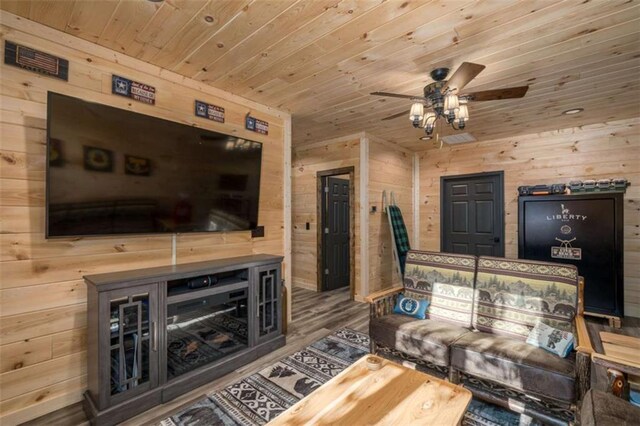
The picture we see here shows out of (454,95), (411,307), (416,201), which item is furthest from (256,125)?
(416,201)

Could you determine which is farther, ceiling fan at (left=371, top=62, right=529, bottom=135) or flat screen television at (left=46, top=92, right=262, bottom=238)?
ceiling fan at (left=371, top=62, right=529, bottom=135)

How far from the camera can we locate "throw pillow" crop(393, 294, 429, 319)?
259 cm

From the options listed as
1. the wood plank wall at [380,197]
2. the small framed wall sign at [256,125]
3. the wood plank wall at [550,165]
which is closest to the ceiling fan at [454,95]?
the small framed wall sign at [256,125]

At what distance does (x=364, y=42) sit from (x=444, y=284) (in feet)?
6.87

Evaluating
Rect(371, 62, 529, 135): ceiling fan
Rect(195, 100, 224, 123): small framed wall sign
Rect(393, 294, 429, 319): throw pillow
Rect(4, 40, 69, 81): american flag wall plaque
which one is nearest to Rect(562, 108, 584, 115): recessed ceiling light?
Rect(371, 62, 529, 135): ceiling fan

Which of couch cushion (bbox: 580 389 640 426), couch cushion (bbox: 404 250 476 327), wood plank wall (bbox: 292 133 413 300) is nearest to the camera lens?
couch cushion (bbox: 580 389 640 426)

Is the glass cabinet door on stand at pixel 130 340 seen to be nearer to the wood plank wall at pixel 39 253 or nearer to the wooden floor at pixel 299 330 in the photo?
the wooden floor at pixel 299 330

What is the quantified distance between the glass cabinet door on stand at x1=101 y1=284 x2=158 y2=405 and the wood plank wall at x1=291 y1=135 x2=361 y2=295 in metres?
3.07

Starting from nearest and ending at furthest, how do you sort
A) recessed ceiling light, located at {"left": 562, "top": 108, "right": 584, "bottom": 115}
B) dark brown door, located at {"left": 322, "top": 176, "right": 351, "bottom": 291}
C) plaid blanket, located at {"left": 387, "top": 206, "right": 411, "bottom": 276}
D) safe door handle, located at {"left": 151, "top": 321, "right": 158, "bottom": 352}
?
safe door handle, located at {"left": 151, "top": 321, "right": 158, "bottom": 352}
recessed ceiling light, located at {"left": 562, "top": 108, "right": 584, "bottom": 115}
plaid blanket, located at {"left": 387, "top": 206, "right": 411, "bottom": 276}
dark brown door, located at {"left": 322, "top": 176, "right": 351, "bottom": 291}

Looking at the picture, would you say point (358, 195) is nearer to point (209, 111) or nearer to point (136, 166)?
point (209, 111)

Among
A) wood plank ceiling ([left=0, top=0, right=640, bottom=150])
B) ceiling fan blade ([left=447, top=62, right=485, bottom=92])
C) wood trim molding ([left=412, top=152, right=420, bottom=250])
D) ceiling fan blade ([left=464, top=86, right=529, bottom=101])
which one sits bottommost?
wood trim molding ([left=412, top=152, right=420, bottom=250])

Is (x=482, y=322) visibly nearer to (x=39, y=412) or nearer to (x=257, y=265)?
(x=257, y=265)

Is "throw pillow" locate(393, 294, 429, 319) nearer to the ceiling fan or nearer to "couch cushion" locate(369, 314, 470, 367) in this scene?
"couch cushion" locate(369, 314, 470, 367)

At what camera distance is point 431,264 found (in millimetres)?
2787
